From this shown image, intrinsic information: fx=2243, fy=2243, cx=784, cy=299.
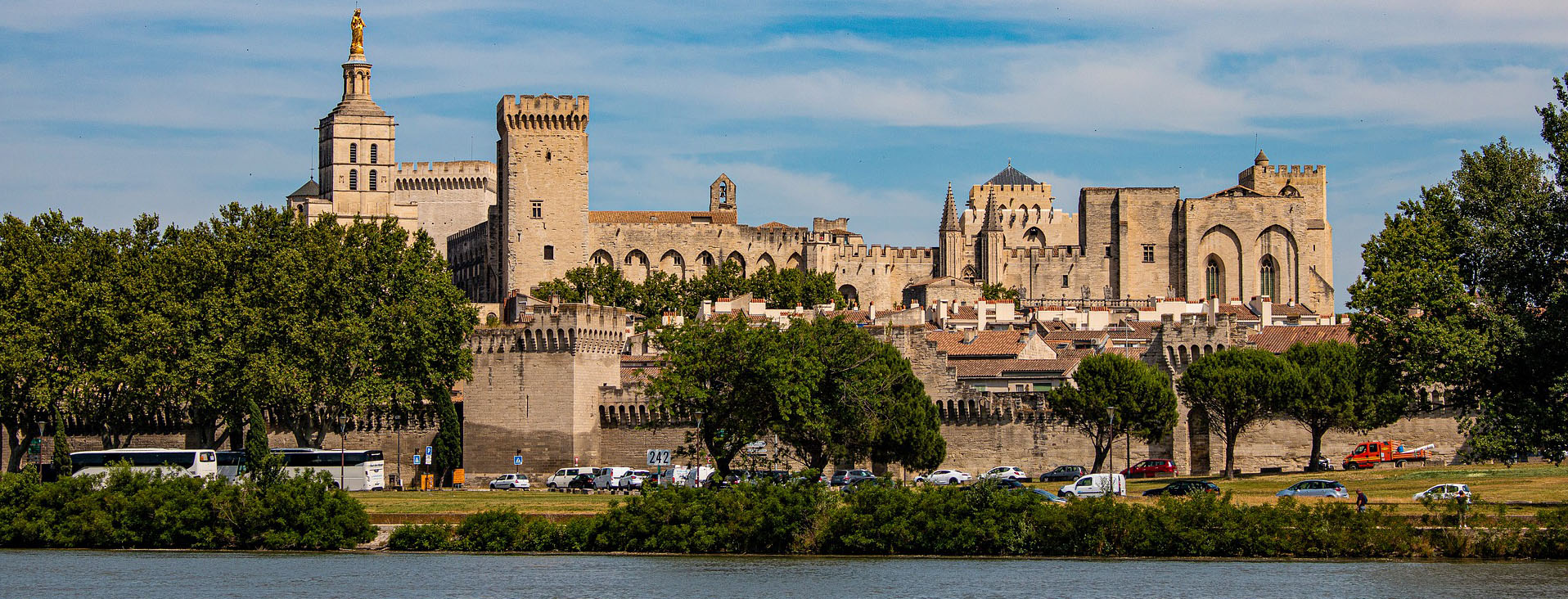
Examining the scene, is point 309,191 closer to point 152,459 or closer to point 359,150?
point 359,150

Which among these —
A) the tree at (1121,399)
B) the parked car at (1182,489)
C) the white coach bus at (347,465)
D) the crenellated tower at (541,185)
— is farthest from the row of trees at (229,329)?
the crenellated tower at (541,185)

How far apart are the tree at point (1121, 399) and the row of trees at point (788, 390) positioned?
5.78 meters

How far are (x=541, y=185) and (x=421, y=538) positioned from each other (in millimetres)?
78266

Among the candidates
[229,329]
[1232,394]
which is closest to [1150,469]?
[1232,394]

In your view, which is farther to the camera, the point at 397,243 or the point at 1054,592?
the point at 397,243

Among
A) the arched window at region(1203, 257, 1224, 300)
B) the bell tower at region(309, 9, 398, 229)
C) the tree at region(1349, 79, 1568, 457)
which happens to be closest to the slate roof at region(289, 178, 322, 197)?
the bell tower at region(309, 9, 398, 229)

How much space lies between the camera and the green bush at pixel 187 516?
56250 millimetres

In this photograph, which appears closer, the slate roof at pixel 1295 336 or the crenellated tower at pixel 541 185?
the slate roof at pixel 1295 336

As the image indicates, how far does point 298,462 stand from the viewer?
7088 centimetres

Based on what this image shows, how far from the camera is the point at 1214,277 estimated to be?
472ft

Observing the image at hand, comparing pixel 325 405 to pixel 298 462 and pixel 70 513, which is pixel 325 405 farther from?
pixel 70 513

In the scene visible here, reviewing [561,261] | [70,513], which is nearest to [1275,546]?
[70,513]

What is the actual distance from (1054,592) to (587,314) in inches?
1319

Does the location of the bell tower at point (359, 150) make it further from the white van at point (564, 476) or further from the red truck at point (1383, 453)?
the red truck at point (1383, 453)
